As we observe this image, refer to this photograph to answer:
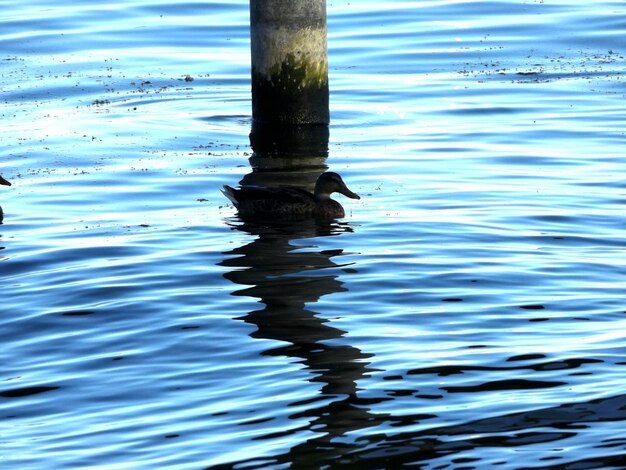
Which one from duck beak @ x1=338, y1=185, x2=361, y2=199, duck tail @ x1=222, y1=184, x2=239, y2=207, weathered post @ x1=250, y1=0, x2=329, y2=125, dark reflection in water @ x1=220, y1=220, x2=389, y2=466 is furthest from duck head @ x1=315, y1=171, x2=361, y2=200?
weathered post @ x1=250, y1=0, x2=329, y2=125

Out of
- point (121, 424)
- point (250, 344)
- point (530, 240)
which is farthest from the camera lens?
point (530, 240)

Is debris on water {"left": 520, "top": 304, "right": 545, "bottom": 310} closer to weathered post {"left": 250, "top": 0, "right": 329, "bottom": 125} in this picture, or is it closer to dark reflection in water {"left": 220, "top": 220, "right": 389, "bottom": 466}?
dark reflection in water {"left": 220, "top": 220, "right": 389, "bottom": 466}

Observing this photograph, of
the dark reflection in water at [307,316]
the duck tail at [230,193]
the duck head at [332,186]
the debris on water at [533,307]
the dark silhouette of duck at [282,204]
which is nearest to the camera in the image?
the dark reflection in water at [307,316]

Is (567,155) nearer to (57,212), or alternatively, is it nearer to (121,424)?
(57,212)

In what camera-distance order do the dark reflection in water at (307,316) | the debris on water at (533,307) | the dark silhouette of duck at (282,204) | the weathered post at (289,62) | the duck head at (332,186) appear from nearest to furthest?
the dark reflection in water at (307,316) < the debris on water at (533,307) < the dark silhouette of duck at (282,204) < the duck head at (332,186) < the weathered post at (289,62)

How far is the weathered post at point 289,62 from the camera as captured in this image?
52.5 feet

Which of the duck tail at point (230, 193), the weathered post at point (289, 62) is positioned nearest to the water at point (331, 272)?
the duck tail at point (230, 193)

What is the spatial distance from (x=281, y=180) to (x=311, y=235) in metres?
2.26

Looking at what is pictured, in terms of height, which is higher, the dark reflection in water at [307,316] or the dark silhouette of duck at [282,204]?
the dark silhouette of duck at [282,204]

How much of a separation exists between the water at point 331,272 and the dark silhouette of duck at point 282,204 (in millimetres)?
195

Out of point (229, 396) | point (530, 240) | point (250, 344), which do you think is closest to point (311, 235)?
point (530, 240)

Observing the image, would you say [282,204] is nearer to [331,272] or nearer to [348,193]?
[348,193]

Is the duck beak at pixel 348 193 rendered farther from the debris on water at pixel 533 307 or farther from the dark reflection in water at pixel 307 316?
the debris on water at pixel 533 307

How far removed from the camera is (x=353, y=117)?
17109 millimetres
